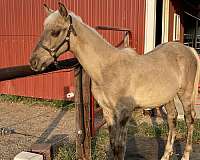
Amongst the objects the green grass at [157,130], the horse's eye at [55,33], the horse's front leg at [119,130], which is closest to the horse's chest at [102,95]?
the horse's front leg at [119,130]

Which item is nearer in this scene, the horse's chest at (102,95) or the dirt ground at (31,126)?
the horse's chest at (102,95)

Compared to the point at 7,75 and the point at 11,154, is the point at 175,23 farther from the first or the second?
the point at 7,75

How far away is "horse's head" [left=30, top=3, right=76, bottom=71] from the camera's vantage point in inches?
123

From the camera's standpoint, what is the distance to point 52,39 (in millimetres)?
3170

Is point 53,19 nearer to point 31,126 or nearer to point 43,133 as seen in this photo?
point 43,133

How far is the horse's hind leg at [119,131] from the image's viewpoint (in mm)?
3633

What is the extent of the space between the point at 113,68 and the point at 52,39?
755 mm

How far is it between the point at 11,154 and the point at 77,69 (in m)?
1.95

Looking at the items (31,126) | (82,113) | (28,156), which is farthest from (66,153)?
(31,126)

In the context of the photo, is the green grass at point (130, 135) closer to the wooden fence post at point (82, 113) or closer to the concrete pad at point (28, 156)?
the wooden fence post at point (82, 113)

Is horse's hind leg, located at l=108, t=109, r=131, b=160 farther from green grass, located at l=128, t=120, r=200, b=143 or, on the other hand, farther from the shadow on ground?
green grass, located at l=128, t=120, r=200, b=143

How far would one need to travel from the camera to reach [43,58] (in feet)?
10.4

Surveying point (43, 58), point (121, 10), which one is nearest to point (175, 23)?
point (121, 10)

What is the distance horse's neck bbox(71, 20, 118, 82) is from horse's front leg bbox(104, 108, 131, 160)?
17.0 inches
